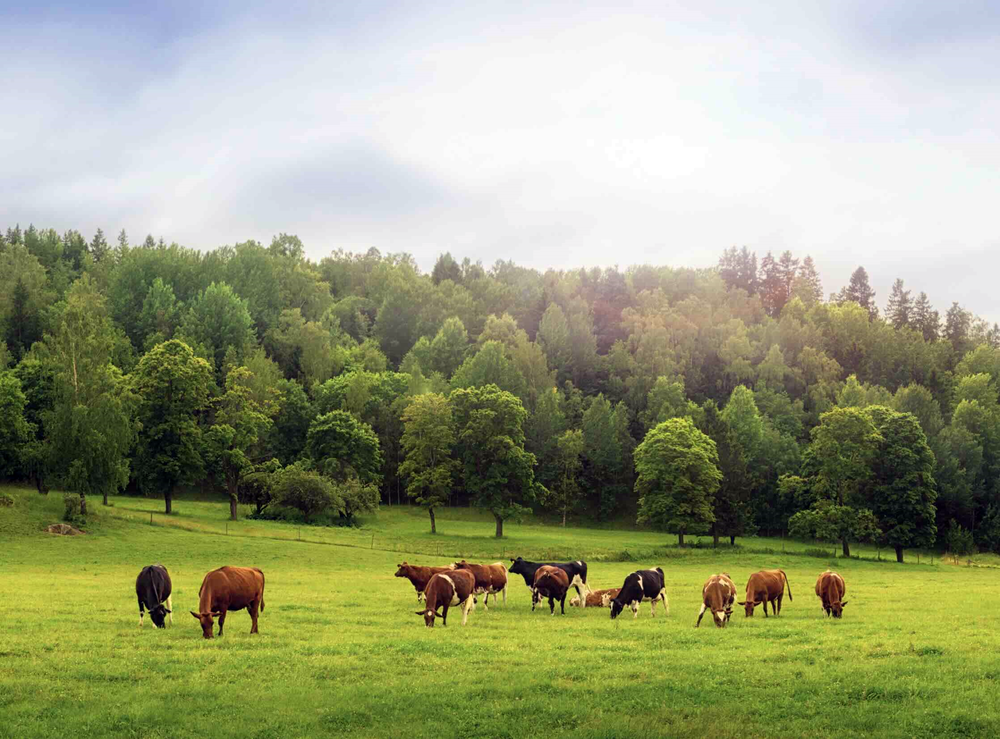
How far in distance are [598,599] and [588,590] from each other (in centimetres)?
86

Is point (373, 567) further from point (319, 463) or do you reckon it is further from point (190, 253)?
point (190, 253)

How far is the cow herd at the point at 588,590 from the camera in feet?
92.0

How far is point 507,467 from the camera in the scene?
272ft

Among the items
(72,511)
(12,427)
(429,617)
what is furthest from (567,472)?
(429,617)

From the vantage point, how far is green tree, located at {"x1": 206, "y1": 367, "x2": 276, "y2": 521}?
3228 inches

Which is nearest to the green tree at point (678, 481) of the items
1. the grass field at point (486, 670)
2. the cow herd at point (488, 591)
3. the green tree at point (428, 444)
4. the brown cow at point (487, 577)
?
the green tree at point (428, 444)

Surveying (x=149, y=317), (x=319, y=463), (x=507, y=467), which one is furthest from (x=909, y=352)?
(x=149, y=317)

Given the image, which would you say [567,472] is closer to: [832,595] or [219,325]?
[219,325]

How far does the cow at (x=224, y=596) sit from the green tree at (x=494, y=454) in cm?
5494

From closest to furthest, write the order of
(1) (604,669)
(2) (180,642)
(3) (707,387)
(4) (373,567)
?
(1) (604,669) < (2) (180,642) < (4) (373,567) < (3) (707,387)

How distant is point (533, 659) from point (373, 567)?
34.1 m

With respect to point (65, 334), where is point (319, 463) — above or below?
below

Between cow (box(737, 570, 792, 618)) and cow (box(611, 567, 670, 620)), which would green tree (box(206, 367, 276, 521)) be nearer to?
cow (box(611, 567, 670, 620))

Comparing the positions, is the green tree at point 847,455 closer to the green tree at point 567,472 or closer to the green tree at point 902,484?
the green tree at point 902,484
